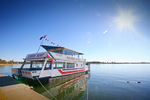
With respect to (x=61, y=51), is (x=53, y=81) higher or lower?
lower

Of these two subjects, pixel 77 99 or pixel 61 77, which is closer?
pixel 77 99

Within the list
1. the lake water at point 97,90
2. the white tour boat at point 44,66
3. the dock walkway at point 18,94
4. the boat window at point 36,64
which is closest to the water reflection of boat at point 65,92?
the lake water at point 97,90

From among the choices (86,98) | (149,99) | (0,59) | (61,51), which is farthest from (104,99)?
(0,59)

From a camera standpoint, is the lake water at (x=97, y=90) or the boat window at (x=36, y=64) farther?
the boat window at (x=36, y=64)

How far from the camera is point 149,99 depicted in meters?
6.79

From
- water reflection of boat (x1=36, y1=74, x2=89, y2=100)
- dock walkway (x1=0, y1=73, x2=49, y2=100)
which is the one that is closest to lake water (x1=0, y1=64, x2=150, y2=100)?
water reflection of boat (x1=36, y1=74, x2=89, y2=100)

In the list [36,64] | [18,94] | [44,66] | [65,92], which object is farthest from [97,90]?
[36,64]

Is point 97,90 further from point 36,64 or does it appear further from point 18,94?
point 36,64

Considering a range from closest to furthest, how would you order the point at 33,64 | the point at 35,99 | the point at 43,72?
1. the point at 35,99
2. the point at 43,72
3. the point at 33,64

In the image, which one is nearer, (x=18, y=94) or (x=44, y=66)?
(x=18, y=94)

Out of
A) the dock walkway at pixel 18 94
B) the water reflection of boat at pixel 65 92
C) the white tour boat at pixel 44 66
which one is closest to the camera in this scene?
the dock walkway at pixel 18 94

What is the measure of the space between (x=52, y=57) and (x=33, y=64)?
14.5ft

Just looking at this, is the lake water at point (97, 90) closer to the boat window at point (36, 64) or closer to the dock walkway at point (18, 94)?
the dock walkway at point (18, 94)

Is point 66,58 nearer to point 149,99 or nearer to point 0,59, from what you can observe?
point 149,99
